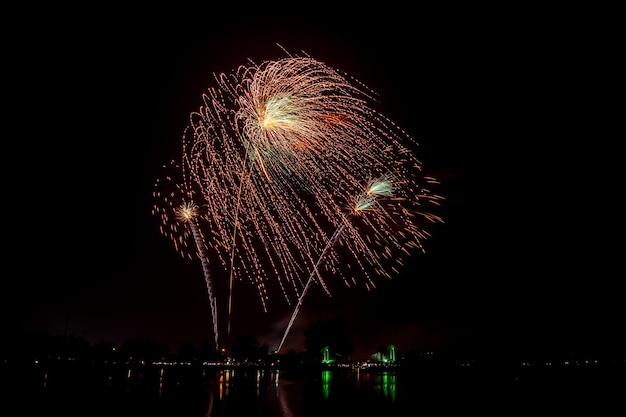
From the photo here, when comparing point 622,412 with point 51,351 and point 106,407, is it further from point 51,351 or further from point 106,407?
point 51,351

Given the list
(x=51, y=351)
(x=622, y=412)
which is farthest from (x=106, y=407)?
(x=51, y=351)

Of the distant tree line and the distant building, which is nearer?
the distant tree line

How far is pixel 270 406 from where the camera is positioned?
1609 centimetres

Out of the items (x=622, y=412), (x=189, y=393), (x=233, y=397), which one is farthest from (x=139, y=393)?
(x=622, y=412)

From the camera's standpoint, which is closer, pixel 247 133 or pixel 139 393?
pixel 247 133

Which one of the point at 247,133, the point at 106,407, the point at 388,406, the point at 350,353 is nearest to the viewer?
the point at 106,407

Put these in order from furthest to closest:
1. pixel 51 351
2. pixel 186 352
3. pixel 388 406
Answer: pixel 186 352 < pixel 51 351 < pixel 388 406

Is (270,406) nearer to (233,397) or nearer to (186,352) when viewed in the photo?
(233,397)

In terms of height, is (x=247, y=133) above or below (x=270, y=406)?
above

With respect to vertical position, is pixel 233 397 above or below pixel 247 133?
below

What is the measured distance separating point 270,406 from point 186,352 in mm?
103474

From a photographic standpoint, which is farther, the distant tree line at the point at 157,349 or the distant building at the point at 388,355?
the distant building at the point at 388,355

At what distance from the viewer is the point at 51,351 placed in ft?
290

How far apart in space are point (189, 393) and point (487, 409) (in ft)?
36.9
